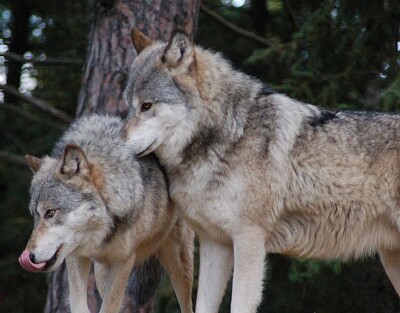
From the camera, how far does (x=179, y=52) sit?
5270 millimetres

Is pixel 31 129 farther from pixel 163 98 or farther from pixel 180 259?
pixel 163 98

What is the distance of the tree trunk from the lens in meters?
7.25

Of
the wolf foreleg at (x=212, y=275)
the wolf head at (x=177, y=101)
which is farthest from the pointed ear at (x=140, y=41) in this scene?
the wolf foreleg at (x=212, y=275)

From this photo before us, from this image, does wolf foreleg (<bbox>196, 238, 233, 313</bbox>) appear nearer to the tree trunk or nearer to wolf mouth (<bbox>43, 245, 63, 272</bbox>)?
wolf mouth (<bbox>43, 245, 63, 272</bbox>)

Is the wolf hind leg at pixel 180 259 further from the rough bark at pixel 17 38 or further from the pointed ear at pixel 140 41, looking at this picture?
the rough bark at pixel 17 38

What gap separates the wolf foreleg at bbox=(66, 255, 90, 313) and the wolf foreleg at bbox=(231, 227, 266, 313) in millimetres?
1120

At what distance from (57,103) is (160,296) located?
10.4ft

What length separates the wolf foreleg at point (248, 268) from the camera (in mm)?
5293

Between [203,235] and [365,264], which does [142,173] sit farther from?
[365,264]

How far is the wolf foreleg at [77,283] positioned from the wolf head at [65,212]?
37 cm

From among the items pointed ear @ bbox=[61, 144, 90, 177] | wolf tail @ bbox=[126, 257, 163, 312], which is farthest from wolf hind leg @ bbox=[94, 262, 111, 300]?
pointed ear @ bbox=[61, 144, 90, 177]

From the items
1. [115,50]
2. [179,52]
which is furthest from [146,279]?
[115,50]

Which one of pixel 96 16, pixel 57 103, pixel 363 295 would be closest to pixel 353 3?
pixel 96 16

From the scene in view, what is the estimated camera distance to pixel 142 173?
18.2ft
